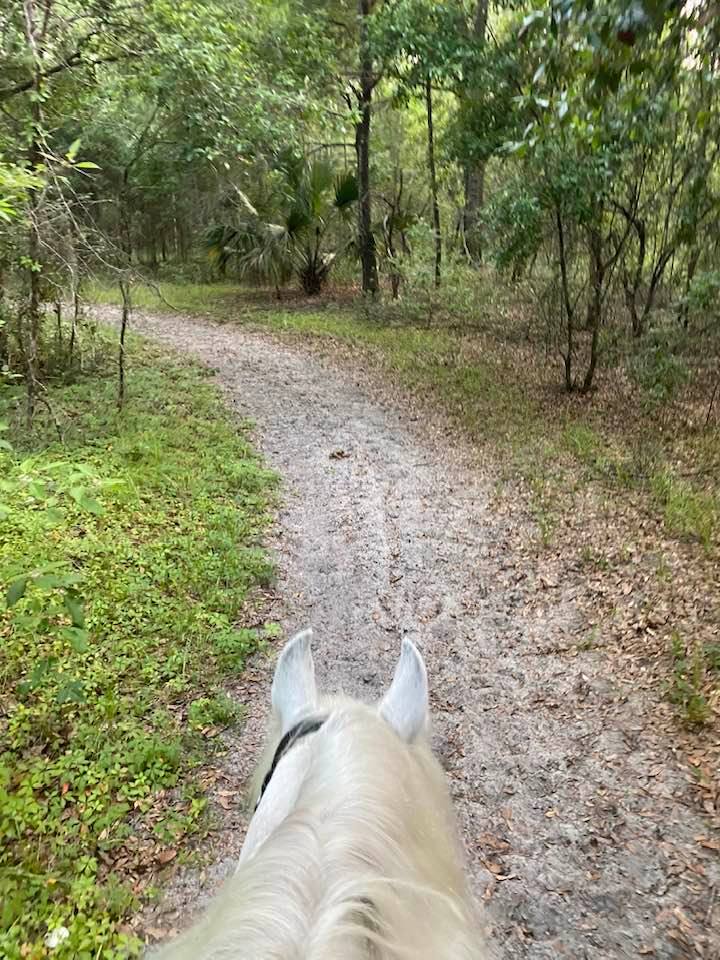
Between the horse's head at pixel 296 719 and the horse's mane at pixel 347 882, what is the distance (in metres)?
0.16

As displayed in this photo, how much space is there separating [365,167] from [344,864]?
1534 centimetres

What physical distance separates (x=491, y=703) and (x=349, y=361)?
8.09 meters

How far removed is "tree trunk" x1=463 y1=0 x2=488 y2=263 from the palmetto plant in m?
2.69

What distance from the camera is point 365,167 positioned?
46.8 feet

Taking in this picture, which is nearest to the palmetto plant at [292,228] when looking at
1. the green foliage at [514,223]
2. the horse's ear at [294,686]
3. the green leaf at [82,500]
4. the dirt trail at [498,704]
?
the green foliage at [514,223]

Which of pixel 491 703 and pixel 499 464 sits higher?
pixel 499 464

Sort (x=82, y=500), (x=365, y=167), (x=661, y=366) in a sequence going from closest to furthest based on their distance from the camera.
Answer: (x=82, y=500) → (x=661, y=366) → (x=365, y=167)

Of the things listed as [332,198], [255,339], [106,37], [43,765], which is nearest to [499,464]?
[43,765]

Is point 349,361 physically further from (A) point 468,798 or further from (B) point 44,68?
(A) point 468,798

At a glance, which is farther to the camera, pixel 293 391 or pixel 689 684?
pixel 293 391

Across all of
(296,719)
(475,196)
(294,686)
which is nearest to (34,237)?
(294,686)

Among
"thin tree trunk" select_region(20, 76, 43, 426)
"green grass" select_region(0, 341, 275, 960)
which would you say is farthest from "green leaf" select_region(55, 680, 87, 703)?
"thin tree trunk" select_region(20, 76, 43, 426)

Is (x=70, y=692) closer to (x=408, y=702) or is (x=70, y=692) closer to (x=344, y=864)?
(x=408, y=702)

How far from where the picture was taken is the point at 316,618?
4812mm
